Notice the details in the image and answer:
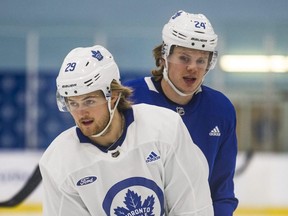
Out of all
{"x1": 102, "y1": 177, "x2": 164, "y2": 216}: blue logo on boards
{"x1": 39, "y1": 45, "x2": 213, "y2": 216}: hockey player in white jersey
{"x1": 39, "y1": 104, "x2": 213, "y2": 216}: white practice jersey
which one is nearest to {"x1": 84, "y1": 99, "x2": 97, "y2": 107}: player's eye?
{"x1": 39, "y1": 45, "x2": 213, "y2": 216}: hockey player in white jersey

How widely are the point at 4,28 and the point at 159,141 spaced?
13.2 feet

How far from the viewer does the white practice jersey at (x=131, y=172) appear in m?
2.24

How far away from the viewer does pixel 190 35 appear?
2594 millimetres

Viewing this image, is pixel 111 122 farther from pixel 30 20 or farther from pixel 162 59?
pixel 30 20

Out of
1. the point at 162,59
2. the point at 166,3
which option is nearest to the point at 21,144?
the point at 166,3

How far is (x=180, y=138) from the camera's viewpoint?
7.45 ft

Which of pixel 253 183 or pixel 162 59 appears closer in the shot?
pixel 162 59

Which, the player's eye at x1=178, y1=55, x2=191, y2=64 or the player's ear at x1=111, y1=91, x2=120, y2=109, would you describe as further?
the player's eye at x1=178, y1=55, x2=191, y2=64

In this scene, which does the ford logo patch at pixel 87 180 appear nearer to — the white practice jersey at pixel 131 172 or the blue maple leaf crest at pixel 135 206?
the white practice jersey at pixel 131 172

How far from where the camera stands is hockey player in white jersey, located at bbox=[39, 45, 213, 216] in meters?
2.21

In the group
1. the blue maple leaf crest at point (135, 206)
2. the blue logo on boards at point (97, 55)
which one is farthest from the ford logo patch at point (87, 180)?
the blue logo on boards at point (97, 55)

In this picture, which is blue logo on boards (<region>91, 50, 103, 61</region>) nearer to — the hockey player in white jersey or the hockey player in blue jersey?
the hockey player in white jersey

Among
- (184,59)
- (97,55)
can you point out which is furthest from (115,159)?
(184,59)

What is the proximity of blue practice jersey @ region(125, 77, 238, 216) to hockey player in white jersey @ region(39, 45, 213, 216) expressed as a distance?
1.19 feet
